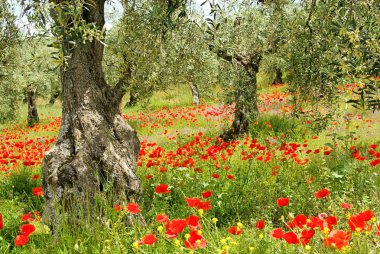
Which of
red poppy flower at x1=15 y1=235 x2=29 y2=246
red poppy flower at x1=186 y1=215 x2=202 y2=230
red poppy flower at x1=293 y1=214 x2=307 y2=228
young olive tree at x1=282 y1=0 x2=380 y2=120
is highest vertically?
young olive tree at x1=282 y1=0 x2=380 y2=120

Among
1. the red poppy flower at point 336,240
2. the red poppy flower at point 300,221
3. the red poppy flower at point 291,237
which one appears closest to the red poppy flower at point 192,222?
the red poppy flower at point 291,237

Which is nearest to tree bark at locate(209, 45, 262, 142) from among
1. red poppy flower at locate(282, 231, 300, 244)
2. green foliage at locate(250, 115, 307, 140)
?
green foliage at locate(250, 115, 307, 140)

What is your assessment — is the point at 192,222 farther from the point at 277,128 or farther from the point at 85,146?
the point at 277,128

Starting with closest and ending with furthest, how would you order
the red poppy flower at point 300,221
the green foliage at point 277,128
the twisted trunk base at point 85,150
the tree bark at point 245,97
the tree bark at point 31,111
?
1. the red poppy flower at point 300,221
2. the twisted trunk base at point 85,150
3. the tree bark at point 245,97
4. the green foliage at point 277,128
5. the tree bark at point 31,111

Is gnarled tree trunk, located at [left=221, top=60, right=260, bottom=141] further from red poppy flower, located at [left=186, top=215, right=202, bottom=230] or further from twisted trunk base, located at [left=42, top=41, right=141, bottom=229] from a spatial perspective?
red poppy flower, located at [left=186, top=215, right=202, bottom=230]

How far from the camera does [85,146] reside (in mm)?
4871

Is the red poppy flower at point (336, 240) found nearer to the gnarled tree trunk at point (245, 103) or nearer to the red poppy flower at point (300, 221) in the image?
the red poppy flower at point (300, 221)

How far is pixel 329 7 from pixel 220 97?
6.62 m

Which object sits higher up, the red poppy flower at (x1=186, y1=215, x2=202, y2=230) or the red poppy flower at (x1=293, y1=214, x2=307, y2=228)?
the red poppy flower at (x1=186, y1=215, x2=202, y2=230)

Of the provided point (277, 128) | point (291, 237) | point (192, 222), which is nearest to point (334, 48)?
point (291, 237)

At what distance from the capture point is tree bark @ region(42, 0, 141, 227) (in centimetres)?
474

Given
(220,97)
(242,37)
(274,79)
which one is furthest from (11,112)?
(274,79)

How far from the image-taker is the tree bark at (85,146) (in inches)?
A: 187

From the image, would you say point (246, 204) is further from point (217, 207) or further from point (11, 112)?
point (11, 112)
